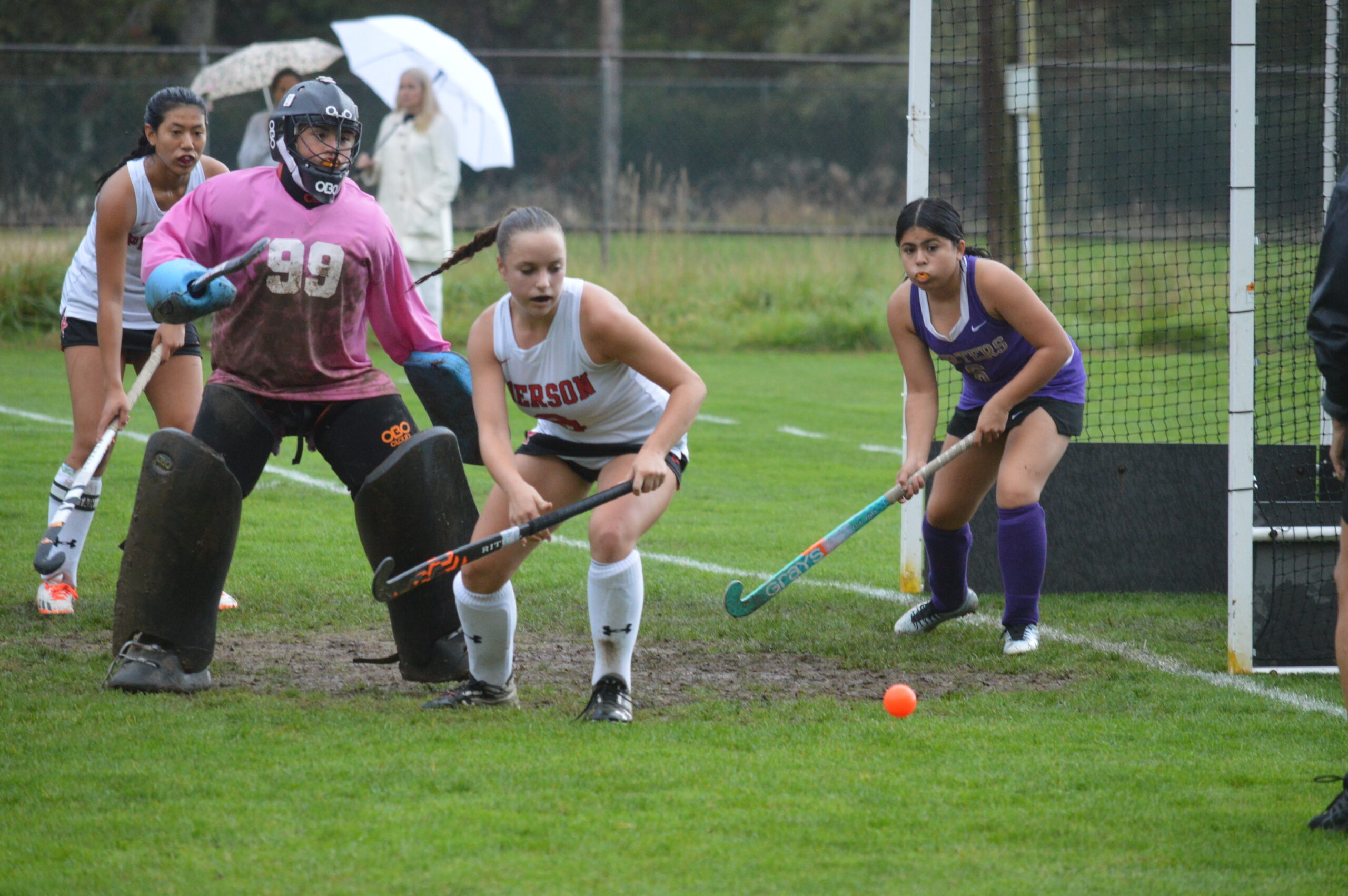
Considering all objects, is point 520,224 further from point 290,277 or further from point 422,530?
point 422,530

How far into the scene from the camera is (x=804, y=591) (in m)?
6.15

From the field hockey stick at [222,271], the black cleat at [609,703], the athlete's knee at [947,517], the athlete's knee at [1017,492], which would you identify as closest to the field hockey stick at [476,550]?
the black cleat at [609,703]

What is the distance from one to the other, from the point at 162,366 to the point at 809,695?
8.91ft

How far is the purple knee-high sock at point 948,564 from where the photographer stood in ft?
18.0

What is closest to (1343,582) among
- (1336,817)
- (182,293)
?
(1336,817)

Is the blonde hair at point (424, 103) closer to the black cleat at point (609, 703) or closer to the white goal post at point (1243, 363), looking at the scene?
the white goal post at point (1243, 363)

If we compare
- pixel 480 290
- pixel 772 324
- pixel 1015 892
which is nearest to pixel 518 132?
pixel 480 290

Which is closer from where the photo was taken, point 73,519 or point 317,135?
point 317,135

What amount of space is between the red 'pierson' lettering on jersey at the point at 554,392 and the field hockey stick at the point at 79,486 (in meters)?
1.59

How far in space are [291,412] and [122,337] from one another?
121 centimetres

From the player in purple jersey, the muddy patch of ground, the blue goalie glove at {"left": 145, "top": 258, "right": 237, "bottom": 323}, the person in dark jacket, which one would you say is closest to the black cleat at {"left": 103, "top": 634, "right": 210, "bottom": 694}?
the muddy patch of ground

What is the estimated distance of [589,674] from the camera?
482 centimetres

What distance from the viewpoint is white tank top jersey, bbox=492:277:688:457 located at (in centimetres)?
413

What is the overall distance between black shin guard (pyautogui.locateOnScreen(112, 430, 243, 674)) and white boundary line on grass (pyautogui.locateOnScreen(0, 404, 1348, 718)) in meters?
2.45
